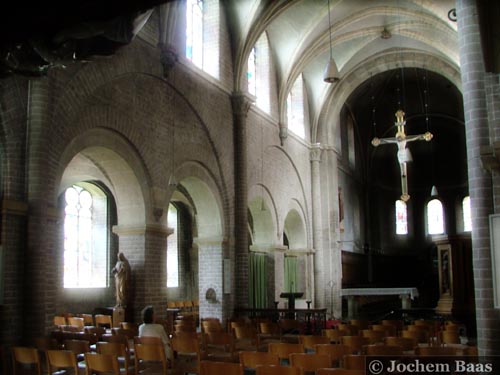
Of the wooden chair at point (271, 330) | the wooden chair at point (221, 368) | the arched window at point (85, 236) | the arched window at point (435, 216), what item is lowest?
the wooden chair at point (271, 330)

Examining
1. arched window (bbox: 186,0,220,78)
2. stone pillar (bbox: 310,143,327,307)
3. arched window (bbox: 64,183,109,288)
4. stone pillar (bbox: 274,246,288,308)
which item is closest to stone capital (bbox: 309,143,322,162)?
stone pillar (bbox: 310,143,327,307)

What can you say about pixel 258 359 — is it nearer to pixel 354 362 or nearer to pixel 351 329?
pixel 354 362

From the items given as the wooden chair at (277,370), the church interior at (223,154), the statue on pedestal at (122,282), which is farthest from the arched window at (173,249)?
the wooden chair at (277,370)

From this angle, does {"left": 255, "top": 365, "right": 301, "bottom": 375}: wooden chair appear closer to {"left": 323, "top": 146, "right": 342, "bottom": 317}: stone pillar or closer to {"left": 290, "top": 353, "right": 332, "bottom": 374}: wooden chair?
{"left": 290, "top": 353, "right": 332, "bottom": 374}: wooden chair

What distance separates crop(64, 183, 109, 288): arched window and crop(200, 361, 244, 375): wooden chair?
13.9 metres

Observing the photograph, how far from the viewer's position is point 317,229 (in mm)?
25562

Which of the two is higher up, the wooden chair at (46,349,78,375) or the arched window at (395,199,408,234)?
the arched window at (395,199,408,234)

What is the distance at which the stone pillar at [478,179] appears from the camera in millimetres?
9906

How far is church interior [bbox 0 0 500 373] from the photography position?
10.1m

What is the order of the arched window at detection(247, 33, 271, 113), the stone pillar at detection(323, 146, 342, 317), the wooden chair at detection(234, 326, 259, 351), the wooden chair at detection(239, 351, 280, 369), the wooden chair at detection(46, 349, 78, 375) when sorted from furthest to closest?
1. the stone pillar at detection(323, 146, 342, 317)
2. the arched window at detection(247, 33, 271, 113)
3. the wooden chair at detection(234, 326, 259, 351)
4. the wooden chair at detection(46, 349, 78, 375)
5. the wooden chair at detection(239, 351, 280, 369)

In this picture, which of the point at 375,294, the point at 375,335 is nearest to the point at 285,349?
the point at 375,335

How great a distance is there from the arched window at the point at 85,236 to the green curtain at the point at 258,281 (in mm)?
5091

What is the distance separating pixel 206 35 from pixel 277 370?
45.1 feet

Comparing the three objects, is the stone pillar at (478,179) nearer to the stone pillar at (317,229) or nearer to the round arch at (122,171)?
the round arch at (122,171)
